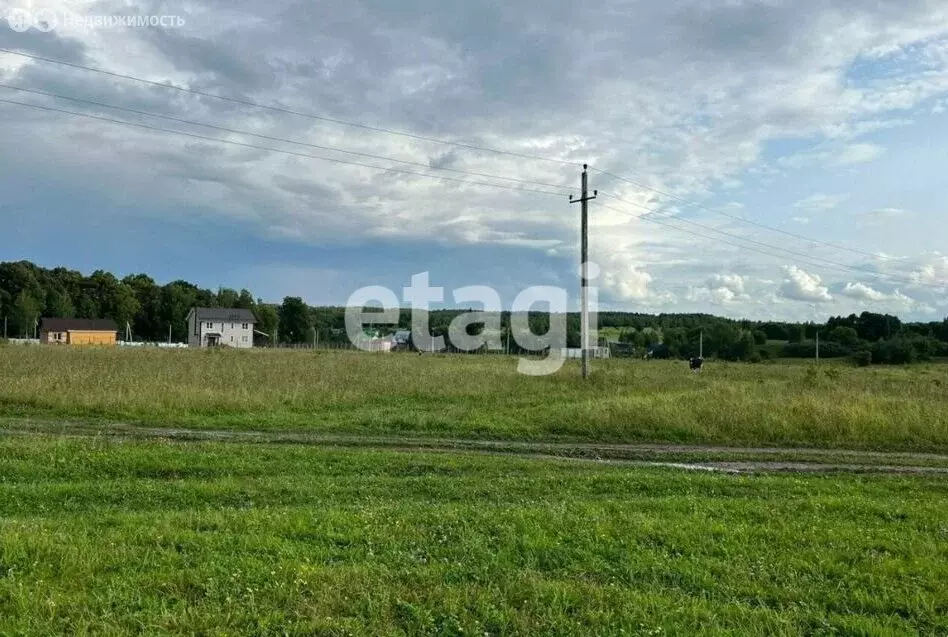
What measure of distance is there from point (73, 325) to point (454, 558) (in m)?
111

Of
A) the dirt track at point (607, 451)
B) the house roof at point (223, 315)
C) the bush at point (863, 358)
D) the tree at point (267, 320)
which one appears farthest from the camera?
the tree at point (267, 320)

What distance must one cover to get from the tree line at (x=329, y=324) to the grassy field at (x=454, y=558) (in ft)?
176

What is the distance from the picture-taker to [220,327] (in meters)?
104

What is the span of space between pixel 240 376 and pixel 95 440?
48.1 ft

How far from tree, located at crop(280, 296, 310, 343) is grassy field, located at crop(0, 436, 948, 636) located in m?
127

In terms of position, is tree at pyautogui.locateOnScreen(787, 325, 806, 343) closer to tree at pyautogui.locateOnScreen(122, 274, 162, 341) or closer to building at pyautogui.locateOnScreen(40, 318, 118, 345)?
building at pyautogui.locateOnScreen(40, 318, 118, 345)

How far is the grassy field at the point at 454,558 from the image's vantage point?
196 inches

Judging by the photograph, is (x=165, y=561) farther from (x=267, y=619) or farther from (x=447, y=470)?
(x=447, y=470)

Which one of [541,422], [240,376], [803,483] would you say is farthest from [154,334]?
[803,483]

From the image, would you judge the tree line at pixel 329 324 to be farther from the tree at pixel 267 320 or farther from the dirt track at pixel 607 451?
the dirt track at pixel 607 451

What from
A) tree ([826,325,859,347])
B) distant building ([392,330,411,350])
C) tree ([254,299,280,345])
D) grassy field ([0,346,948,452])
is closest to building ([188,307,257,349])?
tree ([254,299,280,345])

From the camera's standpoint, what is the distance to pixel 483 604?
204 inches

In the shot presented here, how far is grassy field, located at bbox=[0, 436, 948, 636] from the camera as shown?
16.3 ft

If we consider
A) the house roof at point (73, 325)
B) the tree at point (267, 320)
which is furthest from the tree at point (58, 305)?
the tree at point (267, 320)
